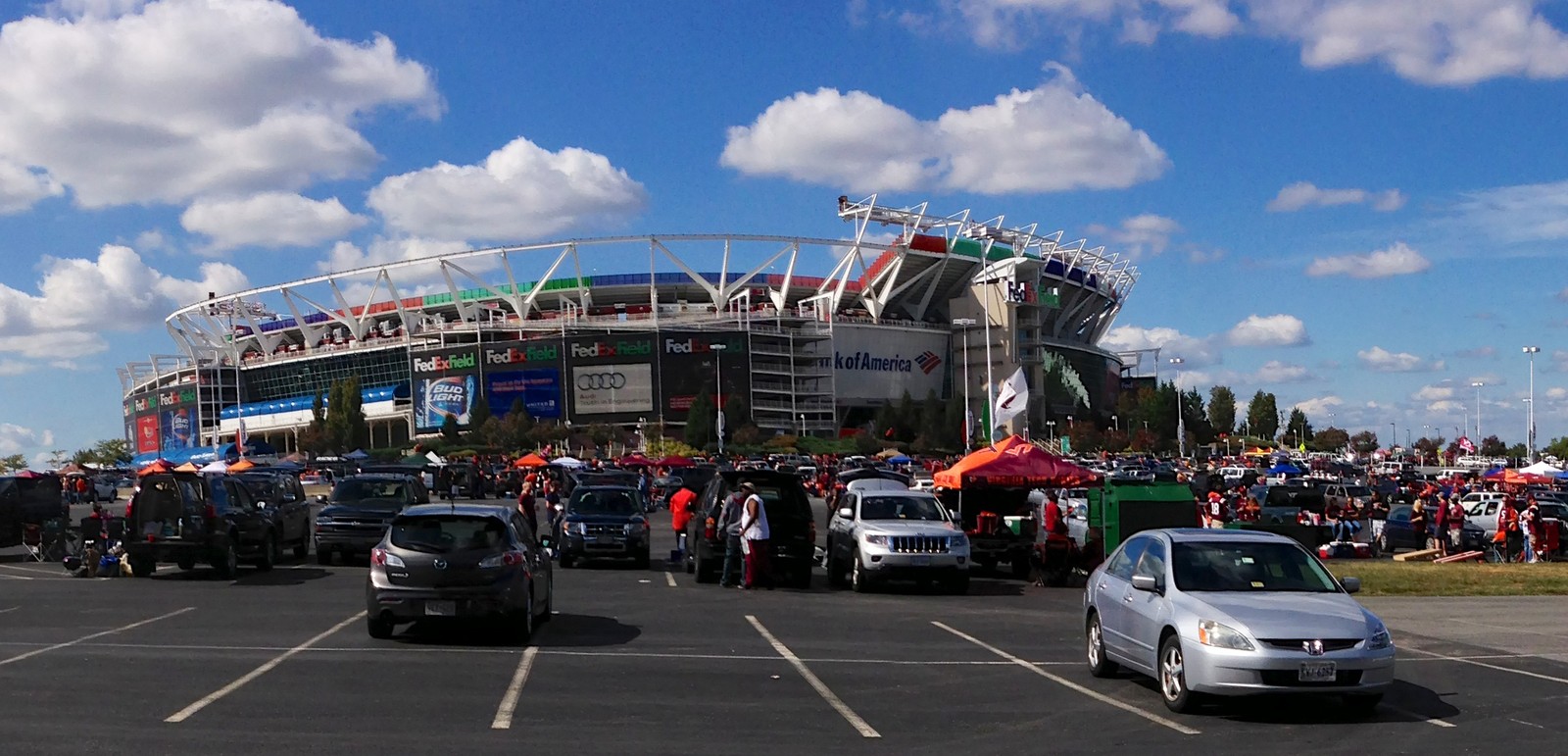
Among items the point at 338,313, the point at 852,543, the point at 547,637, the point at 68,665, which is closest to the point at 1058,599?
the point at 852,543

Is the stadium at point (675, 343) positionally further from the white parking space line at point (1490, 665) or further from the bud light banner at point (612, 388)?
the white parking space line at point (1490, 665)

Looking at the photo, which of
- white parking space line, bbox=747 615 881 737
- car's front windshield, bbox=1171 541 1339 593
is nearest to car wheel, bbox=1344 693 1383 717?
car's front windshield, bbox=1171 541 1339 593

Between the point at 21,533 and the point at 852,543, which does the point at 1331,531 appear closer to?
the point at 852,543

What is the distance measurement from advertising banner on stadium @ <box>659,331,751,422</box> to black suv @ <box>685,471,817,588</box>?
11313 cm

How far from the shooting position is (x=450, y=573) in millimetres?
14828

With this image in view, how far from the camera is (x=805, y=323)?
145875 mm

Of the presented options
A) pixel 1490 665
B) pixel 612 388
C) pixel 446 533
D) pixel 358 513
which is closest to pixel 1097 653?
pixel 1490 665

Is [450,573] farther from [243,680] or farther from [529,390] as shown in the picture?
[529,390]

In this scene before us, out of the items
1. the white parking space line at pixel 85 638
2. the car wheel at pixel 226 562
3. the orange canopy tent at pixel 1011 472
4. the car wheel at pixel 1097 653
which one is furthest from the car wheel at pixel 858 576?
the car wheel at pixel 226 562

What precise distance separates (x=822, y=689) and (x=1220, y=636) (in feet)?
11.6

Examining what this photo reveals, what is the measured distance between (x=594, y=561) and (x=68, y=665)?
52.6 feet

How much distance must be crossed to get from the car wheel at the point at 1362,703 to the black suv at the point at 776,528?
12490mm

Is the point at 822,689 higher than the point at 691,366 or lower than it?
lower

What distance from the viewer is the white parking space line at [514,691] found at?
1061 cm
